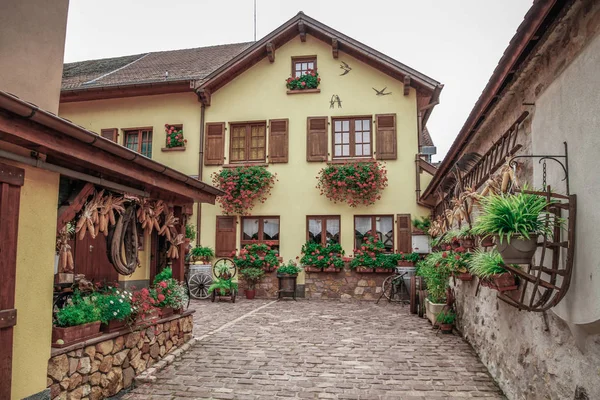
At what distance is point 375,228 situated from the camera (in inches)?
497

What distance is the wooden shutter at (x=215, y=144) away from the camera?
44.1ft

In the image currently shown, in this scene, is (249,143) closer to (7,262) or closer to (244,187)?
(244,187)

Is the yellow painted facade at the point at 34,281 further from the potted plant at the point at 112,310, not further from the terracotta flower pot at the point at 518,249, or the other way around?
the terracotta flower pot at the point at 518,249

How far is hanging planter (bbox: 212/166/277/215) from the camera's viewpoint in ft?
42.1

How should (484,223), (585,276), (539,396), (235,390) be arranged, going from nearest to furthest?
(585,276) → (484,223) → (539,396) → (235,390)

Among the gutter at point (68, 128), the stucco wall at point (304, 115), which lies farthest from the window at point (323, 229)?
the gutter at point (68, 128)

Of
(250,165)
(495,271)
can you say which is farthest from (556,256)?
(250,165)

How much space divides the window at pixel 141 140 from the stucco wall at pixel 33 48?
377 inches

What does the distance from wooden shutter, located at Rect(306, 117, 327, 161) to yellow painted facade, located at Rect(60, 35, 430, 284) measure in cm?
16

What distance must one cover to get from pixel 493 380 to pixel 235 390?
261 centimetres

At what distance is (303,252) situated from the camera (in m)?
12.6

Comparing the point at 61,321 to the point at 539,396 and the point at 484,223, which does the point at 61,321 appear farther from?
the point at 539,396

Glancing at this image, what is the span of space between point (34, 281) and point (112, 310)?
1008 mm

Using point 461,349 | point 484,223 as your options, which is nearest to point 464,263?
point 461,349
